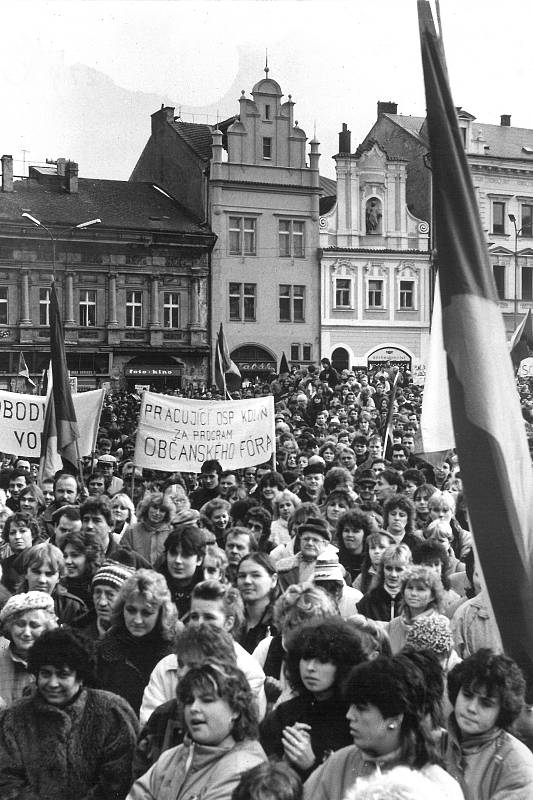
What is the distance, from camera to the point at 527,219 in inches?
2100

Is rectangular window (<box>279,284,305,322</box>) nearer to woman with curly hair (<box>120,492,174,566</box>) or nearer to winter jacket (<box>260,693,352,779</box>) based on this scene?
woman with curly hair (<box>120,492,174,566</box>)

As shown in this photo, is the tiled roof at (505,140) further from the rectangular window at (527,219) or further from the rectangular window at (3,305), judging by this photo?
the rectangular window at (3,305)

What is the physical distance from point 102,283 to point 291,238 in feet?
25.7

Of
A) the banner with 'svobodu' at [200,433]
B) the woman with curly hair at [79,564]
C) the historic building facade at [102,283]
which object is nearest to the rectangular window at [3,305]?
the historic building facade at [102,283]

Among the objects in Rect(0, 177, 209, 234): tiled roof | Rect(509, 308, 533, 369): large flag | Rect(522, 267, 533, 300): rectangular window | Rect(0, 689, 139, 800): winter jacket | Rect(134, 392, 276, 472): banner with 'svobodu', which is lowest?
Rect(0, 689, 139, 800): winter jacket

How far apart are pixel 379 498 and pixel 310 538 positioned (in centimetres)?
310

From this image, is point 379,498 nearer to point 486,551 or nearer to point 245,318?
point 486,551

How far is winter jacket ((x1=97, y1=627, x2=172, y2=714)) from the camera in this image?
208 inches

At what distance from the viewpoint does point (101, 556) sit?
7.29 meters

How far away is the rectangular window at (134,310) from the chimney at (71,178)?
4591 mm

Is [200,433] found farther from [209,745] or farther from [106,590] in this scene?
[209,745]

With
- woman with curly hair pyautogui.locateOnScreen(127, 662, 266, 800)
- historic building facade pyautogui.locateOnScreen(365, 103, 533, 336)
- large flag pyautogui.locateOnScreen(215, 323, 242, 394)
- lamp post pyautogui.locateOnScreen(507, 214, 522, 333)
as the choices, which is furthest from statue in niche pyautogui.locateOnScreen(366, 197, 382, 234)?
woman with curly hair pyautogui.locateOnScreen(127, 662, 266, 800)

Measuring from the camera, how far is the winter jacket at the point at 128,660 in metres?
5.29

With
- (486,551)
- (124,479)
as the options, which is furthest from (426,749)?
(124,479)
